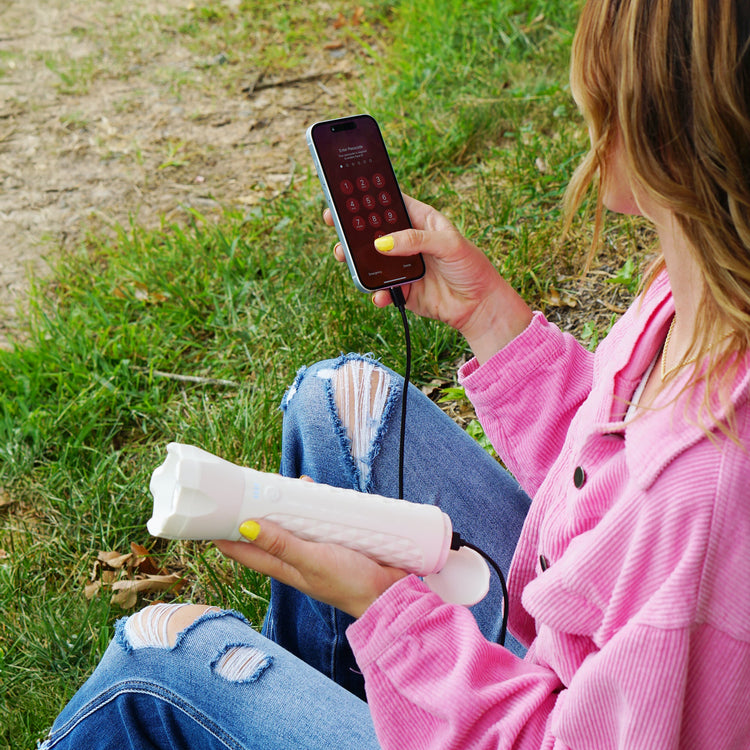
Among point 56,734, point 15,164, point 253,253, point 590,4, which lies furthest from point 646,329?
point 15,164

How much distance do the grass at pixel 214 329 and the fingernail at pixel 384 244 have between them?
906 millimetres

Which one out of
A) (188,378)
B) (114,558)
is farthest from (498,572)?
(188,378)

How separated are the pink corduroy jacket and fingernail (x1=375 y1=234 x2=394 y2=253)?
0.44 m

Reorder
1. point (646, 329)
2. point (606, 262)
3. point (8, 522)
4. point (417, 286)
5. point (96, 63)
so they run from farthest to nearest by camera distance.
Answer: point (96, 63)
point (606, 262)
point (8, 522)
point (417, 286)
point (646, 329)

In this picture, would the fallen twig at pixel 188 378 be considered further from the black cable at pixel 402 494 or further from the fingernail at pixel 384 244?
the fingernail at pixel 384 244

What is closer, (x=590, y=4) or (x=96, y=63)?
(x=590, y=4)

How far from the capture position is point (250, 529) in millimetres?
1155

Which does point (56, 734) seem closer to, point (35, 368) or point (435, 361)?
point (435, 361)

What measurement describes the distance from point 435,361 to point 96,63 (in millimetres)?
3262

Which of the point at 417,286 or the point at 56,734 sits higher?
the point at 417,286

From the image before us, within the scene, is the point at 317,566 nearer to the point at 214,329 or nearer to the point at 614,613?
the point at 614,613

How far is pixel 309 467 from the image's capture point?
5.23 ft

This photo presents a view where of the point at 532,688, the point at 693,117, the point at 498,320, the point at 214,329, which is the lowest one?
the point at 214,329

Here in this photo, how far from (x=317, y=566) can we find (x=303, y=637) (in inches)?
19.0
